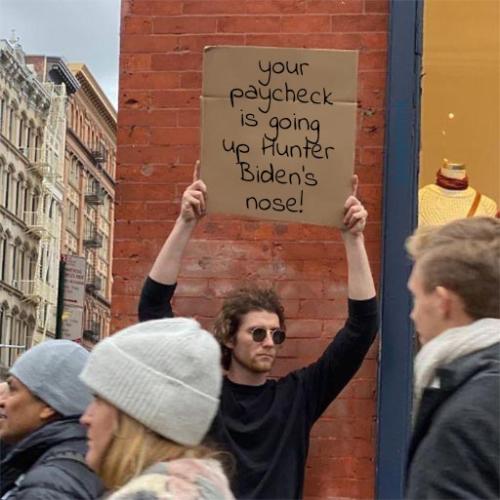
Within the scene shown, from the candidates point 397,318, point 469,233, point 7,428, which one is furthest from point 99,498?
point 397,318

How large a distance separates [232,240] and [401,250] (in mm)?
753

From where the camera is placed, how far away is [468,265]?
2770 mm

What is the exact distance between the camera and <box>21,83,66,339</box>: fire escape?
54.3 m

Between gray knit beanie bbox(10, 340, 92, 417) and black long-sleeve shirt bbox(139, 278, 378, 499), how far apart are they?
793mm

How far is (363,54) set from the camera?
5.28 meters

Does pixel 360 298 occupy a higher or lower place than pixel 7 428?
higher

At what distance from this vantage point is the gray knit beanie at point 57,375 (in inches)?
133

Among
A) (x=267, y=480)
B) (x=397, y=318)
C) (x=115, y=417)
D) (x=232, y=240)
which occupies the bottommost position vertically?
(x=267, y=480)

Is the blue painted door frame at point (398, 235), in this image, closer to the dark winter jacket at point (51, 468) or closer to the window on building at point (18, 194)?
the dark winter jacket at point (51, 468)

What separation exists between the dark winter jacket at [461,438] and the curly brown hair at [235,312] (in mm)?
1821

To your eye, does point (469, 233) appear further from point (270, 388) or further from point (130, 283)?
point (130, 283)

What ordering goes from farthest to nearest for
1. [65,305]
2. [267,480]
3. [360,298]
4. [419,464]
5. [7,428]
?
[65,305], [360,298], [267,480], [7,428], [419,464]

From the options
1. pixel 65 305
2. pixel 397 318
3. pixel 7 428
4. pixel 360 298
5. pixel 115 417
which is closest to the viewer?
pixel 115 417

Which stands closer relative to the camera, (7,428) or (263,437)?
(7,428)
